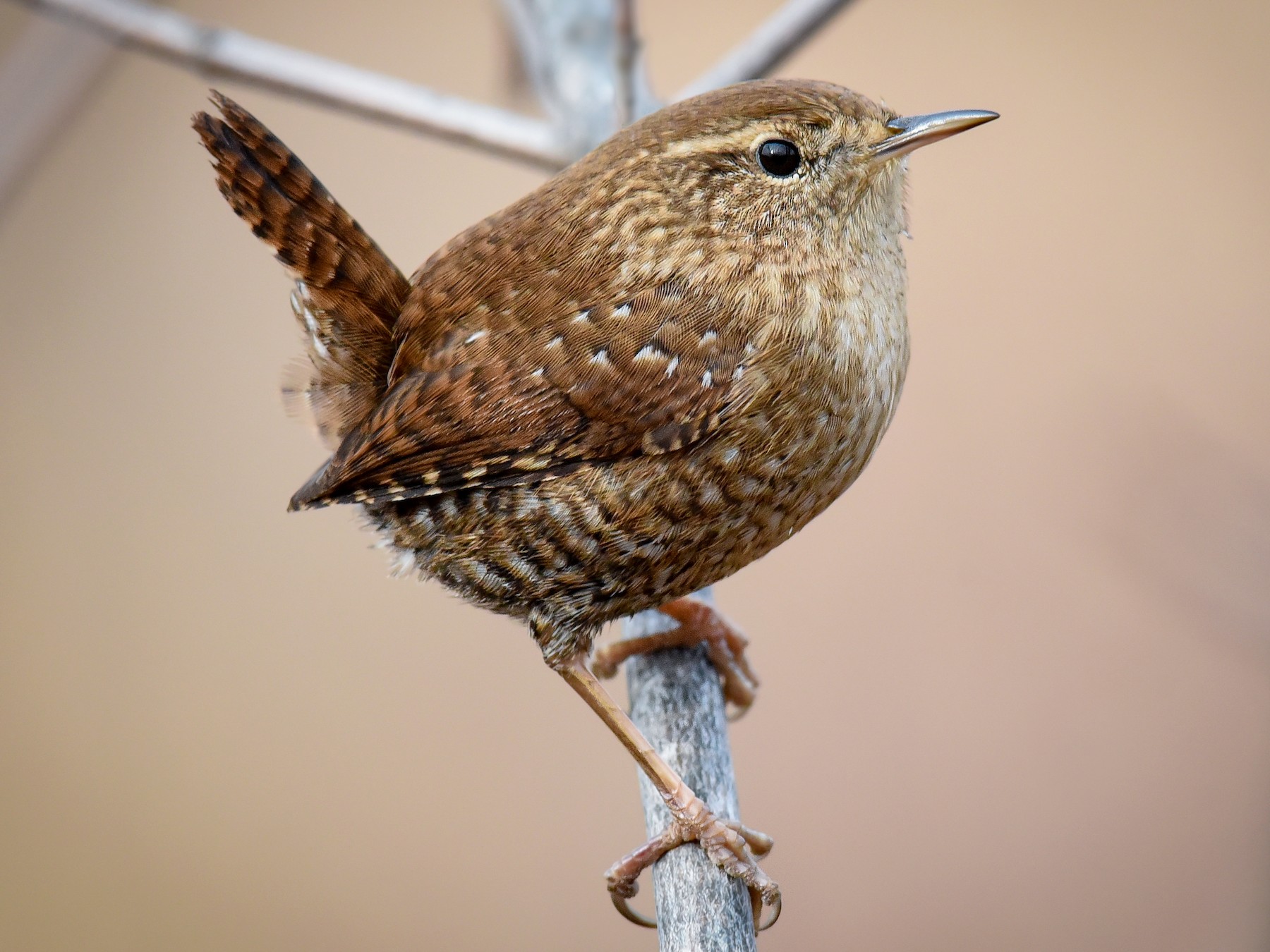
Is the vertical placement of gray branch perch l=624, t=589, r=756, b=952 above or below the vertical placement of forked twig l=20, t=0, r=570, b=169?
below

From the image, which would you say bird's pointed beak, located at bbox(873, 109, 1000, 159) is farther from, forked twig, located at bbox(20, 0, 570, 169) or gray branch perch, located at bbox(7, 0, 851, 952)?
forked twig, located at bbox(20, 0, 570, 169)

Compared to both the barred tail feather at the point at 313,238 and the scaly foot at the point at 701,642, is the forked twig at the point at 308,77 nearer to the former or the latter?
the barred tail feather at the point at 313,238

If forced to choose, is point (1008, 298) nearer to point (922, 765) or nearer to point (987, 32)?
point (987, 32)

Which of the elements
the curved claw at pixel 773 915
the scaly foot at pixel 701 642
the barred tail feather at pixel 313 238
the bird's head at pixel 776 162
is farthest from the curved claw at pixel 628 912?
the bird's head at pixel 776 162

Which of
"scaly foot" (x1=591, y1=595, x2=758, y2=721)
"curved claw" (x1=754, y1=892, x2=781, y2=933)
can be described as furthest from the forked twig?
"curved claw" (x1=754, y1=892, x2=781, y2=933)

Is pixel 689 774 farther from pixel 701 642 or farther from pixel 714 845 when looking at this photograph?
pixel 701 642
